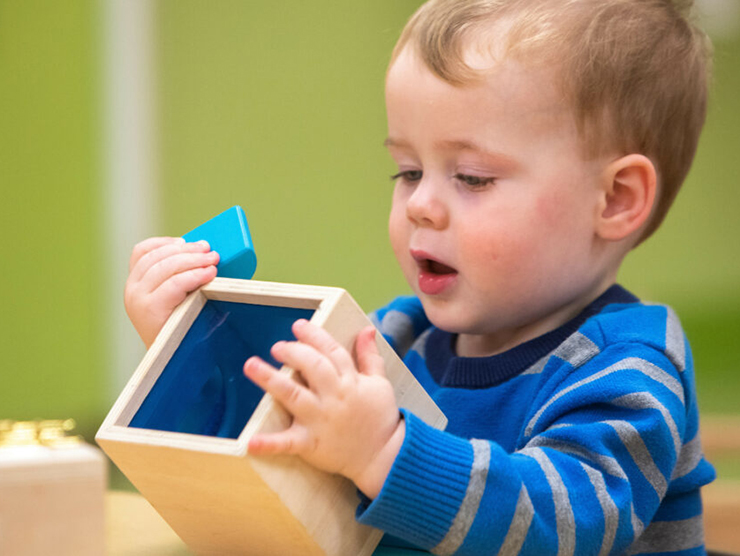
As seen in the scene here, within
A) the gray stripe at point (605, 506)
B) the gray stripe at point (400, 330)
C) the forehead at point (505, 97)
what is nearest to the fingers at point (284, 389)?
the gray stripe at point (605, 506)

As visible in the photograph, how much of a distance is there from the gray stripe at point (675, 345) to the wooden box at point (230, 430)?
20 centimetres

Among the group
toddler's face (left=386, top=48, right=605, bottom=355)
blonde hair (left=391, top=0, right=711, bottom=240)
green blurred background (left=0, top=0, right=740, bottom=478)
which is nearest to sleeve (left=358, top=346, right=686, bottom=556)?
toddler's face (left=386, top=48, right=605, bottom=355)

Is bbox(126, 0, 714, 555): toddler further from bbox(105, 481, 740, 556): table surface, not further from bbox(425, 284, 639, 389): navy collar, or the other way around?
bbox(105, 481, 740, 556): table surface

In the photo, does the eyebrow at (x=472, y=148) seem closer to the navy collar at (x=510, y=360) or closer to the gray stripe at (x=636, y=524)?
the navy collar at (x=510, y=360)

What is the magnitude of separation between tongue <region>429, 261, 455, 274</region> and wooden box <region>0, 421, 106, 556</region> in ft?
1.18

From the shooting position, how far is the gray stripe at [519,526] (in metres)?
0.58

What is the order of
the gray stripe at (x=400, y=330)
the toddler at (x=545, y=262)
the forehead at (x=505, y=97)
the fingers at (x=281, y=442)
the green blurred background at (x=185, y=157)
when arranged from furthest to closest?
the green blurred background at (x=185, y=157) < the gray stripe at (x=400, y=330) < the forehead at (x=505, y=97) < the toddler at (x=545, y=262) < the fingers at (x=281, y=442)

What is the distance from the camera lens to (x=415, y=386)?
2.11 feet

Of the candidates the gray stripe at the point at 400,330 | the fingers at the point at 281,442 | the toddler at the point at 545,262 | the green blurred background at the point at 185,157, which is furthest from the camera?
the green blurred background at the point at 185,157

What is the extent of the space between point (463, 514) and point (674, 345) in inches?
9.9

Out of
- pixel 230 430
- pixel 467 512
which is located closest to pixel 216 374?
pixel 230 430

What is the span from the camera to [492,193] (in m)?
0.76

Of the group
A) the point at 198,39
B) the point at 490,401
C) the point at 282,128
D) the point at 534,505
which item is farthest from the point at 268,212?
the point at 534,505

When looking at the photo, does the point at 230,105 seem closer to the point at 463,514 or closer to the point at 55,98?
the point at 55,98
